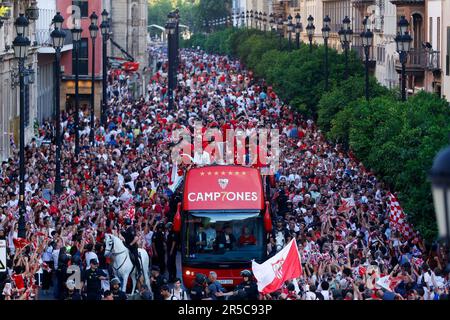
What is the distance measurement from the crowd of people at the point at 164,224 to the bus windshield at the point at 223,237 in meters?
0.66

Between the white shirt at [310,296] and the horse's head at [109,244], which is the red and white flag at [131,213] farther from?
the white shirt at [310,296]

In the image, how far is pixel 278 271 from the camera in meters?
21.3

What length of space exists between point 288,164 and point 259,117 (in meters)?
20.6

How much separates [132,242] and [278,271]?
6396mm

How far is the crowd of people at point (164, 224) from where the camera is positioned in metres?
21.8

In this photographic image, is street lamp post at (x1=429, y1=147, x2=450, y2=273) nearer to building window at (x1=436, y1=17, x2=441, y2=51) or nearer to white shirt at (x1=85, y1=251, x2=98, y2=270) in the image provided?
white shirt at (x1=85, y1=251, x2=98, y2=270)

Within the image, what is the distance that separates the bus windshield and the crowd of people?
66 cm

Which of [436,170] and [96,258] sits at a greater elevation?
[436,170]

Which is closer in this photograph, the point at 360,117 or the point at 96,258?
the point at 96,258

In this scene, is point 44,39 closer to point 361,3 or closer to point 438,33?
point 438,33

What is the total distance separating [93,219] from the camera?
3014 cm

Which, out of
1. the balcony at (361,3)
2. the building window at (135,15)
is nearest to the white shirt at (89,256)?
the balcony at (361,3)
